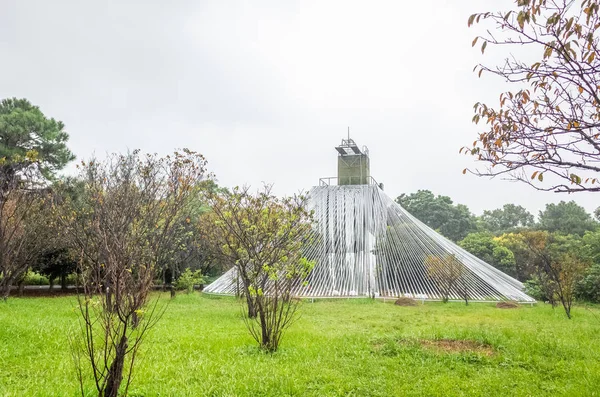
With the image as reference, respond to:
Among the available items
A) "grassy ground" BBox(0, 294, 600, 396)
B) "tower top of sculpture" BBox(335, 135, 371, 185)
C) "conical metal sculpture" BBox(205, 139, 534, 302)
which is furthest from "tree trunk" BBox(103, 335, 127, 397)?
"tower top of sculpture" BBox(335, 135, 371, 185)

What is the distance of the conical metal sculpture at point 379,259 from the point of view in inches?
482

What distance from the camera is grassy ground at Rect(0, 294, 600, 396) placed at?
3.28m

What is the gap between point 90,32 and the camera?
6.37 meters

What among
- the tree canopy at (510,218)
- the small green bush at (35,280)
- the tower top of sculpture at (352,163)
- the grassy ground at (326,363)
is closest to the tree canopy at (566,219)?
the tree canopy at (510,218)

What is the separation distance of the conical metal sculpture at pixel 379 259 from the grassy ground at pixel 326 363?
5.82 m

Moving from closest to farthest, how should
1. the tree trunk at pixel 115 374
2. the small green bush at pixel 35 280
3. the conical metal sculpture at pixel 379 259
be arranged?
the tree trunk at pixel 115 374
the conical metal sculpture at pixel 379 259
the small green bush at pixel 35 280

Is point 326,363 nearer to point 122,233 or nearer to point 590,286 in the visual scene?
point 122,233

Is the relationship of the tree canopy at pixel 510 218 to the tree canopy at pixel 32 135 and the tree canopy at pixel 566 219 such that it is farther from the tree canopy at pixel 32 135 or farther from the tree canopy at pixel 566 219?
the tree canopy at pixel 32 135

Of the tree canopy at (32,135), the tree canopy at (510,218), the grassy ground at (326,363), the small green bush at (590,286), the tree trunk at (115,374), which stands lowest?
the grassy ground at (326,363)

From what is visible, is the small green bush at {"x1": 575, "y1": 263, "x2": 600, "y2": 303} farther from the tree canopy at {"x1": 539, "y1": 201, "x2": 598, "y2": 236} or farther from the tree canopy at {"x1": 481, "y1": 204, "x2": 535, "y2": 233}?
the tree canopy at {"x1": 481, "y1": 204, "x2": 535, "y2": 233}

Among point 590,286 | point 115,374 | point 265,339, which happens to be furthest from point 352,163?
point 115,374

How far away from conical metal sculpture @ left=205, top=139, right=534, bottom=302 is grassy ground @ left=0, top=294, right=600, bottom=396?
5.82 meters

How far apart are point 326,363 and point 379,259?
10195 millimetres

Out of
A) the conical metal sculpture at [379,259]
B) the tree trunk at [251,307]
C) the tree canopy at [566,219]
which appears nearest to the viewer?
the tree trunk at [251,307]
